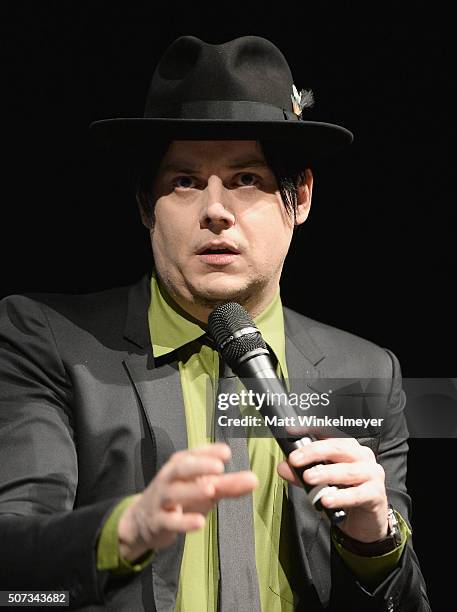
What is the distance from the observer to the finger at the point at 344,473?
1353 millimetres

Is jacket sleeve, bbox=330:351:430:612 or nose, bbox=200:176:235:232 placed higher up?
nose, bbox=200:176:235:232

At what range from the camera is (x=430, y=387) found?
2082 mm

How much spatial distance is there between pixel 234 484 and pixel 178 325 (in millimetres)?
699

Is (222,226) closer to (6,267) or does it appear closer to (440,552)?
(6,267)

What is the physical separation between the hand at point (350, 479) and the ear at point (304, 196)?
0.58m

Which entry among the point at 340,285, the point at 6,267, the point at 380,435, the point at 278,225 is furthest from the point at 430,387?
the point at 6,267

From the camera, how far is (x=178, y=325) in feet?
6.04

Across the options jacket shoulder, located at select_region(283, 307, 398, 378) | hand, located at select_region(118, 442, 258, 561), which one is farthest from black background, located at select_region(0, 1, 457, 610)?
hand, located at select_region(118, 442, 258, 561)

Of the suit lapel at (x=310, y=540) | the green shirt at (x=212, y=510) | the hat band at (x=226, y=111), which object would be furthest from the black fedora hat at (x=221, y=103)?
the suit lapel at (x=310, y=540)

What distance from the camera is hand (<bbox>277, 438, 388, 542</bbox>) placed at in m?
1.36

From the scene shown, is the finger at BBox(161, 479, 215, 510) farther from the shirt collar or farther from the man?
the shirt collar

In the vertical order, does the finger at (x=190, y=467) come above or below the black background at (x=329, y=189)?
below

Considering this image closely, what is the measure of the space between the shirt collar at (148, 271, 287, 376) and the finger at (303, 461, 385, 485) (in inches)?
15.9

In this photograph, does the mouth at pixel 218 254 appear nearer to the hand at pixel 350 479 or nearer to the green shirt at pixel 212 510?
the green shirt at pixel 212 510
